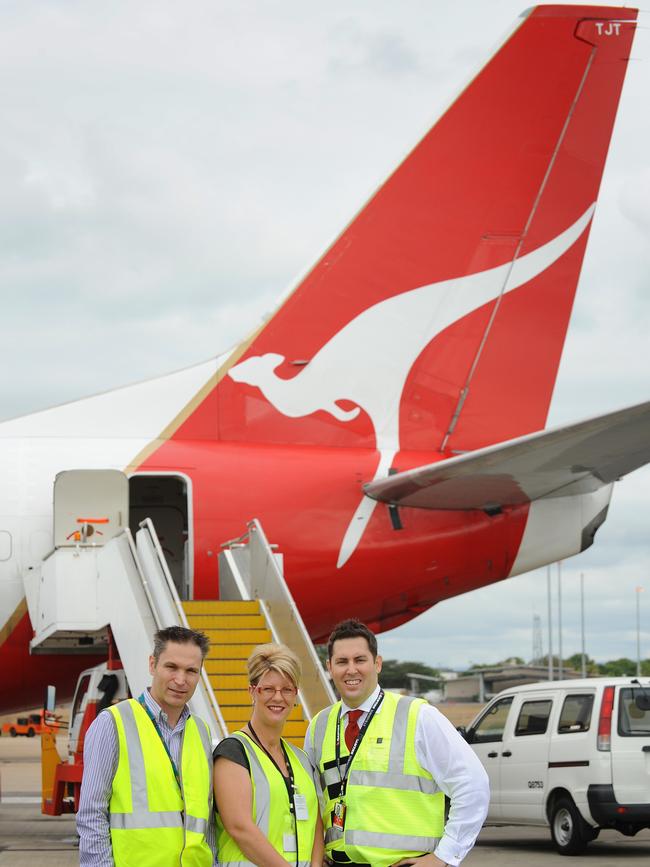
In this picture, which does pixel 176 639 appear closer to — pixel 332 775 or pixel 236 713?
pixel 332 775

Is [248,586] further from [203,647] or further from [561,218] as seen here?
[203,647]

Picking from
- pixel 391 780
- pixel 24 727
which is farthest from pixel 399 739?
pixel 24 727

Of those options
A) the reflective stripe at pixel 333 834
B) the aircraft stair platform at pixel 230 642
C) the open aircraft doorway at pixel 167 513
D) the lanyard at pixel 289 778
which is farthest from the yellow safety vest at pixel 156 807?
the open aircraft doorway at pixel 167 513

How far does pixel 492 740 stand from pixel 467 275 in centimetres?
563

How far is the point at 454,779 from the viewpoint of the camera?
4844mm

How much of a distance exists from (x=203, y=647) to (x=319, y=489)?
30.4 ft

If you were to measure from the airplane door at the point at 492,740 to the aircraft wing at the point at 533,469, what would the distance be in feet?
7.77

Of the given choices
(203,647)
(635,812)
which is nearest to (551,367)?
(635,812)

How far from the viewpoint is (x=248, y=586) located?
13.6 metres

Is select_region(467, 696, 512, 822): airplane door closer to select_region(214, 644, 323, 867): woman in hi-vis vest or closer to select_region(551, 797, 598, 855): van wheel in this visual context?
select_region(551, 797, 598, 855): van wheel

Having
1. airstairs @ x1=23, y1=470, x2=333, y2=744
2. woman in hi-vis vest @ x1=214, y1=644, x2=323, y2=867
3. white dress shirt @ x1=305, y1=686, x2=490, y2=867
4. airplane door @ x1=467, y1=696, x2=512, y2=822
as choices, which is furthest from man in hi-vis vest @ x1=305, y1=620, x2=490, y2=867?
airplane door @ x1=467, y1=696, x2=512, y2=822

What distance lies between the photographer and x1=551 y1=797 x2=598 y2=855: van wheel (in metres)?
12.7

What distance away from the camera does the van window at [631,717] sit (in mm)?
12703

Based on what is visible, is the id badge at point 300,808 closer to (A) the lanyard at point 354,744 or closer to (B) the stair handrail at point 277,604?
(A) the lanyard at point 354,744
